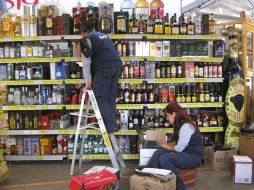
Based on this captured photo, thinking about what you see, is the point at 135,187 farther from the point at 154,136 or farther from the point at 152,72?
the point at 152,72

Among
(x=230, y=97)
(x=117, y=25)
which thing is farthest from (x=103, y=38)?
(x=230, y=97)

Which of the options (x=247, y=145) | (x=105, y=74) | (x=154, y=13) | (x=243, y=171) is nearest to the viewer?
(x=243, y=171)

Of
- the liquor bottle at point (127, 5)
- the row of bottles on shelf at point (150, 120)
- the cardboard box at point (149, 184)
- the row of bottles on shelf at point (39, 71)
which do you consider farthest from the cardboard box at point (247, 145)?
the liquor bottle at point (127, 5)

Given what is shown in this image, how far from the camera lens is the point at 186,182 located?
158 inches

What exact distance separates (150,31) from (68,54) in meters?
1.37

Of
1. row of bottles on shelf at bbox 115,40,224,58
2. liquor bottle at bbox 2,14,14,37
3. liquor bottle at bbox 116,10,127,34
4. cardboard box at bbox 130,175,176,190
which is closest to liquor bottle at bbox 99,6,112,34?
liquor bottle at bbox 116,10,127,34

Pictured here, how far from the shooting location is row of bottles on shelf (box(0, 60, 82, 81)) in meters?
5.23

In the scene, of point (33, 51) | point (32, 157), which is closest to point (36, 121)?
point (32, 157)

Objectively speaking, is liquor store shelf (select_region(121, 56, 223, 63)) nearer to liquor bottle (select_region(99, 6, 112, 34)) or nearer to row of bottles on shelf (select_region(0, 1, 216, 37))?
row of bottles on shelf (select_region(0, 1, 216, 37))

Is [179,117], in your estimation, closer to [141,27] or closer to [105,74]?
[105,74]

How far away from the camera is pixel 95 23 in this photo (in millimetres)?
5281

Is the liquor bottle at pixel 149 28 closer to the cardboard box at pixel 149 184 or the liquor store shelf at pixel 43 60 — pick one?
the liquor store shelf at pixel 43 60

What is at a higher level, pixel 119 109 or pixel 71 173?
pixel 119 109

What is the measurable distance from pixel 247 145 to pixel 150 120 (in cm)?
152
